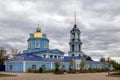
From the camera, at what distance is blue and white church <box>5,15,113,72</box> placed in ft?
175

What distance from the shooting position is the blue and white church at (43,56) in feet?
175

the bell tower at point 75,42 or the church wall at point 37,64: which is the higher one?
the bell tower at point 75,42

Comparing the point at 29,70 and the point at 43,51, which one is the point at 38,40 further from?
the point at 29,70

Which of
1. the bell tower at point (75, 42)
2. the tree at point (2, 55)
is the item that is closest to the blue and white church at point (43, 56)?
the bell tower at point (75, 42)

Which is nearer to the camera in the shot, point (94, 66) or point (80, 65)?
point (80, 65)

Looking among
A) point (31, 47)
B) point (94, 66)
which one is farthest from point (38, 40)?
point (94, 66)

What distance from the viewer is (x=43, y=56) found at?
59.2m

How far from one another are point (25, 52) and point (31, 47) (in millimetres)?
2450

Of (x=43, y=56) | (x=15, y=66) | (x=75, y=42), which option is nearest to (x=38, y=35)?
(x=43, y=56)

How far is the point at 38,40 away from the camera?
199 ft

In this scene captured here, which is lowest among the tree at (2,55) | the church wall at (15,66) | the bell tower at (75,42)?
the church wall at (15,66)

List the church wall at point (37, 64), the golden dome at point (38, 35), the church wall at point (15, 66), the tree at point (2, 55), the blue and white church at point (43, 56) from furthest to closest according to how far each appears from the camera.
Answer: the tree at point (2, 55), the golden dome at point (38, 35), the blue and white church at point (43, 56), the church wall at point (37, 64), the church wall at point (15, 66)

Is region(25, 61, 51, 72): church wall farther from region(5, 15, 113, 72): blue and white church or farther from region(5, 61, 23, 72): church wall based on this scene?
region(5, 61, 23, 72): church wall

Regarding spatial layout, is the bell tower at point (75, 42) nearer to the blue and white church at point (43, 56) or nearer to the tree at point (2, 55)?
the blue and white church at point (43, 56)
